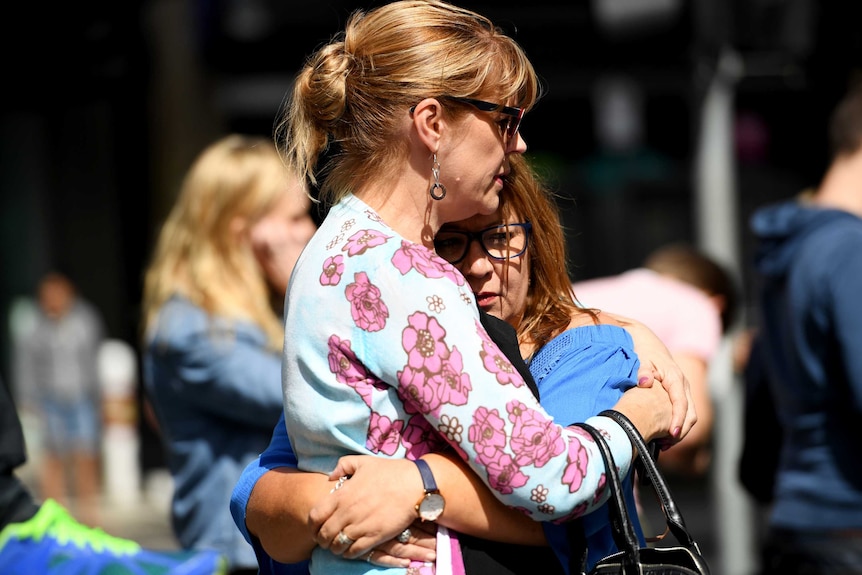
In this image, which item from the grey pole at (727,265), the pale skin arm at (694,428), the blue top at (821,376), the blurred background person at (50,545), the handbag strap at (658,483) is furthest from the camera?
the grey pole at (727,265)

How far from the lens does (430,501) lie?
1.81m

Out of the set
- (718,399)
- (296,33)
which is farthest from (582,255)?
(718,399)

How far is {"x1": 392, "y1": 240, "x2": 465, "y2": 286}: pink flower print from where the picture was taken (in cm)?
181

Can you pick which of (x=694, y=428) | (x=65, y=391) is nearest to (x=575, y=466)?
(x=694, y=428)

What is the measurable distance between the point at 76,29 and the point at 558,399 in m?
9.27

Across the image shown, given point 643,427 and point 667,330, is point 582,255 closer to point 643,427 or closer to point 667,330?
point 667,330

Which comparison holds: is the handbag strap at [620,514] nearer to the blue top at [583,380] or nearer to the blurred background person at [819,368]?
the blue top at [583,380]

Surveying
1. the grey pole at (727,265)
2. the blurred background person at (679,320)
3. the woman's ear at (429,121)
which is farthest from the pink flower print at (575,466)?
the grey pole at (727,265)

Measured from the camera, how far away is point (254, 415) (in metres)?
3.32

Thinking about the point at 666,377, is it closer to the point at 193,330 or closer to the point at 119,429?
the point at 193,330

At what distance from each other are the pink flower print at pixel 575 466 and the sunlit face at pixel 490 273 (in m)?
0.39

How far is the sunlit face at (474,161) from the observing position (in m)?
1.93

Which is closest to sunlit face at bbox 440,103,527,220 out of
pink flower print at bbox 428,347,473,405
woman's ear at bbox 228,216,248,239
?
pink flower print at bbox 428,347,473,405

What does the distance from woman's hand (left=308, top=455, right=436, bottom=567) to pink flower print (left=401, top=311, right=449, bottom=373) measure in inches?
6.9
